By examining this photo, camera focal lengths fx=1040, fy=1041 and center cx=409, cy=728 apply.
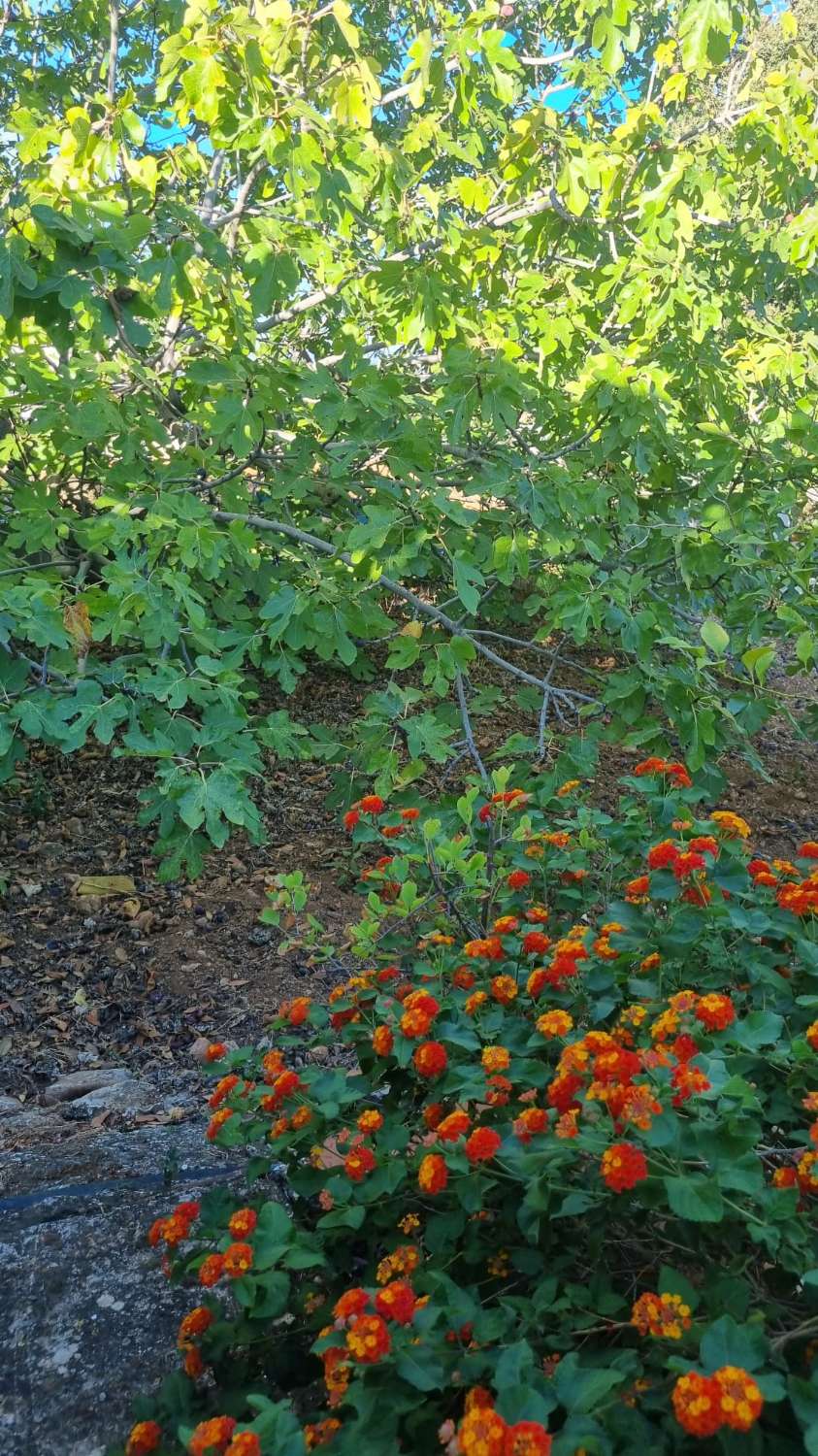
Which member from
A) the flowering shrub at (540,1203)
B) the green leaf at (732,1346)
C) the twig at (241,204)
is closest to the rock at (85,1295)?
the flowering shrub at (540,1203)

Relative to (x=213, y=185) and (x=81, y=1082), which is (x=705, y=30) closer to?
(x=213, y=185)

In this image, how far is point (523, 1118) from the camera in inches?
44.4

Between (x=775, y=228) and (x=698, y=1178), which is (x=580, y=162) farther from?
(x=698, y=1178)

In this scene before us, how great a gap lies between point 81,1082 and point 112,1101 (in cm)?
24

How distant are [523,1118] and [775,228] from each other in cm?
471

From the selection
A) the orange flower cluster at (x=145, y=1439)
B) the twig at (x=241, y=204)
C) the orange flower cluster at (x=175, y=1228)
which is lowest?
the orange flower cluster at (x=145, y=1439)

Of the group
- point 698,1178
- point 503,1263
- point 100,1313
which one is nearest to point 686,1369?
point 698,1178

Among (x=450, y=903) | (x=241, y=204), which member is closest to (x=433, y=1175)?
(x=450, y=903)

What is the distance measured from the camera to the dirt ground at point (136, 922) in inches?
123

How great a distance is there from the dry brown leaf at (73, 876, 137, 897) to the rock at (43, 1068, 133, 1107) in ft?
3.08

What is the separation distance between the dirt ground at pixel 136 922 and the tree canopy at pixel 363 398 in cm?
64

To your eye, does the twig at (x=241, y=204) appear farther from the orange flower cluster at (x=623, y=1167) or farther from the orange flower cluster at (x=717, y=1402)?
the orange flower cluster at (x=717, y=1402)

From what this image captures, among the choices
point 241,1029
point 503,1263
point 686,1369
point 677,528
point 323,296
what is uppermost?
point 323,296

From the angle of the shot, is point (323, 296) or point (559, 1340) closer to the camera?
point (559, 1340)
